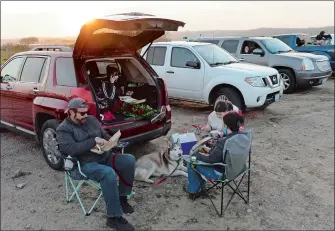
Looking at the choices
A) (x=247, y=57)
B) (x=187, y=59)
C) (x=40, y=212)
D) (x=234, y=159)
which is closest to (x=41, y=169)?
(x=40, y=212)

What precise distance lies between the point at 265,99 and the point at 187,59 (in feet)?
6.42

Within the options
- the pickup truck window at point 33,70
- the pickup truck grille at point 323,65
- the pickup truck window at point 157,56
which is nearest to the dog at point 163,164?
the pickup truck window at point 33,70

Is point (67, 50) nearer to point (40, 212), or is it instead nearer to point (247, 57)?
point (40, 212)

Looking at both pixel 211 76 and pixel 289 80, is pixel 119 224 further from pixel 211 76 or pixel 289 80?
pixel 289 80

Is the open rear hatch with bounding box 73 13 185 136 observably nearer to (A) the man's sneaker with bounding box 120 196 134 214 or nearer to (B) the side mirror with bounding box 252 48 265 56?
(A) the man's sneaker with bounding box 120 196 134 214

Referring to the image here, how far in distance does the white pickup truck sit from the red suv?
2255 millimetres

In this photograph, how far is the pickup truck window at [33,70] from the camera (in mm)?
5383

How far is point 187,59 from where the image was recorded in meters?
8.30

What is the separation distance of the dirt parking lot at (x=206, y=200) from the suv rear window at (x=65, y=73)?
1222 millimetres

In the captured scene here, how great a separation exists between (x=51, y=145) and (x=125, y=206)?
5.57 feet

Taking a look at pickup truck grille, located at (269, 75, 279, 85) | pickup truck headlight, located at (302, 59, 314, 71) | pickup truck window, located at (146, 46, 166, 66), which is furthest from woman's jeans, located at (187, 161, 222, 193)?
pickup truck headlight, located at (302, 59, 314, 71)

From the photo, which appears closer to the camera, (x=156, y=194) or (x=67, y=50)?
(x=156, y=194)

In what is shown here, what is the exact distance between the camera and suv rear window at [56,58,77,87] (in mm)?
4839

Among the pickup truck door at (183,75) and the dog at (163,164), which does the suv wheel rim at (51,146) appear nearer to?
the dog at (163,164)
